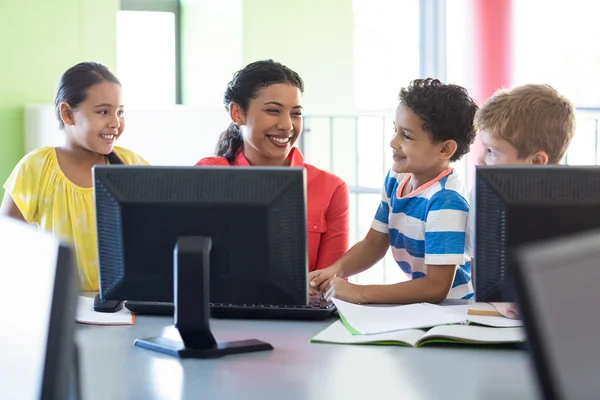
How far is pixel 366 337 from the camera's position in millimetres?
1667

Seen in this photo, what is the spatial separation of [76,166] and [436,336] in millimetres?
1282

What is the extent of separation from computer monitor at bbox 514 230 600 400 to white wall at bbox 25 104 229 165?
10.8 feet

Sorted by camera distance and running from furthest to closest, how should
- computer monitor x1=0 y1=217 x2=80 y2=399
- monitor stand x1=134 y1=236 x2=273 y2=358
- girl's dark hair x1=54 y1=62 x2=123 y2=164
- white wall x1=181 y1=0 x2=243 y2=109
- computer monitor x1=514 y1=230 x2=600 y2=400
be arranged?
white wall x1=181 y1=0 x2=243 y2=109, girl's dark hair x1=54 y1=62 x2=123 y2=164, monitor stand x1=134 y1=236 x2=273 y2=358, computer monitor x1=0 y1=217 x2=80 y2=399, computer monitor x1=514 y1=230 x2=600 y2=400

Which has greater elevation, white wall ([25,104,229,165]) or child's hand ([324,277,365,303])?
white wall ([25,104,229,165])

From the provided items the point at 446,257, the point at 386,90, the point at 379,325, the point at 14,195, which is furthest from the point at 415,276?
the point at 386,90

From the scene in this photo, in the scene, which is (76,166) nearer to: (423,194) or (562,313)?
(423,194)

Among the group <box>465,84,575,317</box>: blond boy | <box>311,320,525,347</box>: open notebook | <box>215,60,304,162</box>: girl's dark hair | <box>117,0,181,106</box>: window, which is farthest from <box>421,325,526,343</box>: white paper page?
<box>117,0,181,106</box>: window

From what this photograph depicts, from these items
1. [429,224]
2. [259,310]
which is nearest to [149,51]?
[429,224]

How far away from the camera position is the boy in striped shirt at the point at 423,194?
2.03 meters

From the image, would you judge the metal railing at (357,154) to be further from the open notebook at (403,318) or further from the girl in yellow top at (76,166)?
the open notebook at (403,318)

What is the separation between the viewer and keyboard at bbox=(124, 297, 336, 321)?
1837 mm

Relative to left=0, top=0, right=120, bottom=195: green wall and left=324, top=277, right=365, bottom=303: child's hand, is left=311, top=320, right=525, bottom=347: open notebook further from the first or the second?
left=0, top=0, right=120, bottom=195: green wall

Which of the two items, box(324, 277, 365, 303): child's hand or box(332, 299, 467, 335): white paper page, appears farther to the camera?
box(324, 277, 365, 303): child's hand

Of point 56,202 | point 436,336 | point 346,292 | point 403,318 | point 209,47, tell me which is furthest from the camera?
point 209,47
